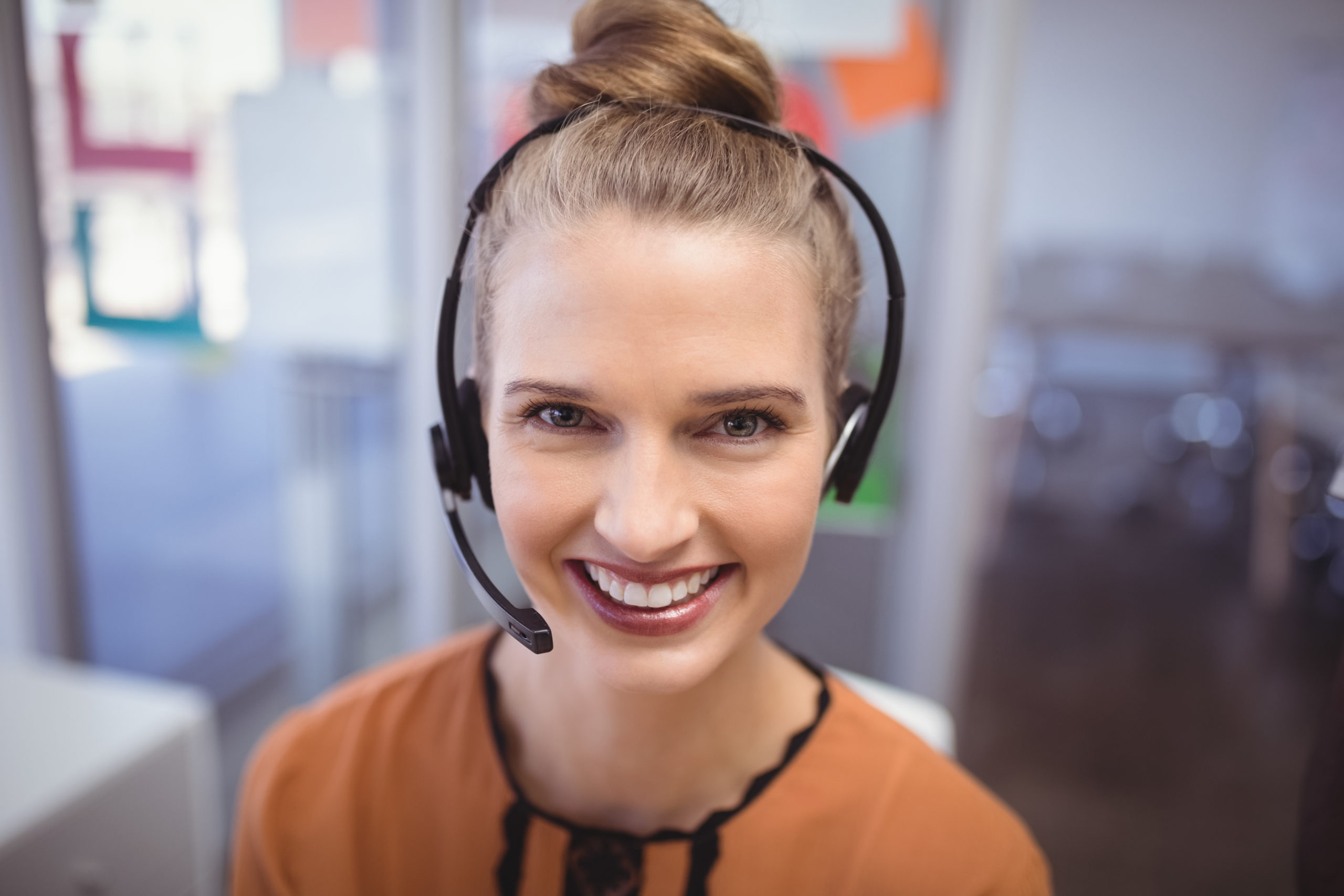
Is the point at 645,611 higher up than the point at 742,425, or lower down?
lower down

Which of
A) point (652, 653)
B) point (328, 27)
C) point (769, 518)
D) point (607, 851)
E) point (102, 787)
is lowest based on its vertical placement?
point (102, 787)

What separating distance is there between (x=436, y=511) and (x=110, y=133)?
3.34 feet

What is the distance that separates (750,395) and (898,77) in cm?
119

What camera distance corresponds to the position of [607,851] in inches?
31.4

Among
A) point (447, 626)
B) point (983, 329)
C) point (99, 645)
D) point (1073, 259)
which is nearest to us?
point (983, 329)

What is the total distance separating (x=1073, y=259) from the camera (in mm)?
4934

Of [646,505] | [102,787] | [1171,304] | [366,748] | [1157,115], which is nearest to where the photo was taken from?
[646,505]

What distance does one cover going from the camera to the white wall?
578 centimetres

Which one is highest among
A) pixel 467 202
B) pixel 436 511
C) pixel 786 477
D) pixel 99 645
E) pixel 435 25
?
pixel 435 25

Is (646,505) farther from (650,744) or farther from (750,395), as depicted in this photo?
(650,744)

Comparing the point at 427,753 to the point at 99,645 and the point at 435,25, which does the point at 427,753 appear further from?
the point at 99,645

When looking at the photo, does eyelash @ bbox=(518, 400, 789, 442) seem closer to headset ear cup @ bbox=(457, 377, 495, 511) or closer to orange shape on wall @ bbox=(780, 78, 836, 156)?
headset ear cup @ bbox=(457, 377, 495, 511)

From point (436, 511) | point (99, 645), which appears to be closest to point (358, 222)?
point (436, 511)

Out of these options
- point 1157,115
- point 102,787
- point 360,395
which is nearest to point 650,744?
point 102,787
